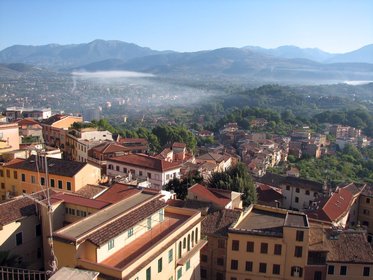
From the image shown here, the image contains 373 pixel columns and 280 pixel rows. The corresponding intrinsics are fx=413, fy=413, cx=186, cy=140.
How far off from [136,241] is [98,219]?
1.40 metres

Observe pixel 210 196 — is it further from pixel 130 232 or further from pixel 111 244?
pixel 111 244

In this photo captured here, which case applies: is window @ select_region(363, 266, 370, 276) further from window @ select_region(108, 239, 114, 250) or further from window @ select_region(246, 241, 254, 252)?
window @ select_region(108, 239, 114, 250)

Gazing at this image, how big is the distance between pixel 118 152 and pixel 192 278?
1821 cm

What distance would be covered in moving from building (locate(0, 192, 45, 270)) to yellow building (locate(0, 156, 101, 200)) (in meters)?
4.64

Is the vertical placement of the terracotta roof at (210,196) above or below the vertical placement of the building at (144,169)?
above

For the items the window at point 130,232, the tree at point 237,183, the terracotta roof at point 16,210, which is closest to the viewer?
the window at point 130,232

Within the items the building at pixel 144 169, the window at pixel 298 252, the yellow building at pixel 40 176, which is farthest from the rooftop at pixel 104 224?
the building at pixel 144 169

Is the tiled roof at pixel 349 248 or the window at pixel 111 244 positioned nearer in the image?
the window at pixel 111 244

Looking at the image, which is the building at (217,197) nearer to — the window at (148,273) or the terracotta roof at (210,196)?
the terracotta roof at (210,196)

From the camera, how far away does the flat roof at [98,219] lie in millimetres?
11366

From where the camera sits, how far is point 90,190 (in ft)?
68.6

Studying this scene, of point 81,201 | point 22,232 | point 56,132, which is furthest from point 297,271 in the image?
point 56,132

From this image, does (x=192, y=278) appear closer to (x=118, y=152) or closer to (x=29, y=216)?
(x=29, y=216)

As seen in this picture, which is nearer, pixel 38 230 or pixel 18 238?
pixel 18 238
